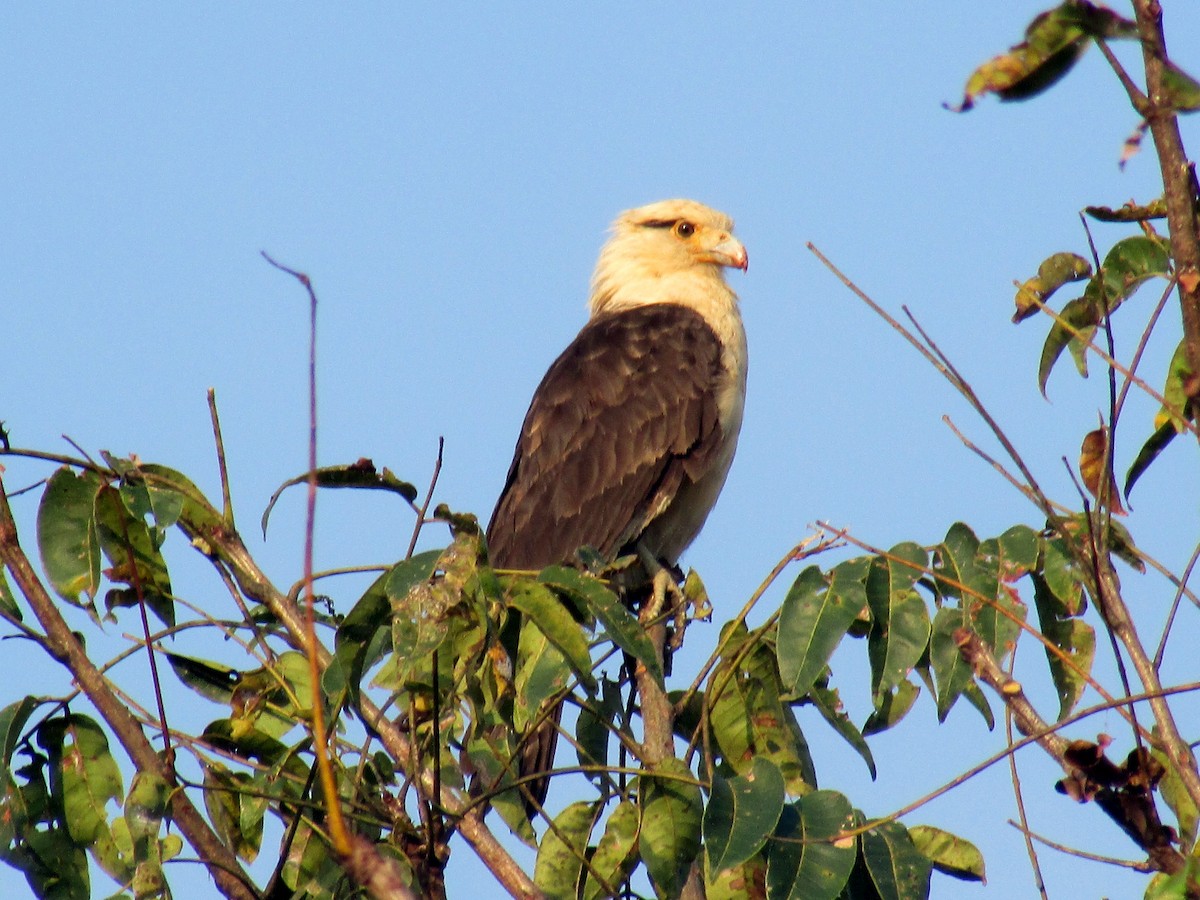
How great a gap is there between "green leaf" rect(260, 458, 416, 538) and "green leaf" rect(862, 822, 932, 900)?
1.15m

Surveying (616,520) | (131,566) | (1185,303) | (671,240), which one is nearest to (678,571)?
(616,520)

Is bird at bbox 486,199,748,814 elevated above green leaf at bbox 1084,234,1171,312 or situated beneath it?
elevated above

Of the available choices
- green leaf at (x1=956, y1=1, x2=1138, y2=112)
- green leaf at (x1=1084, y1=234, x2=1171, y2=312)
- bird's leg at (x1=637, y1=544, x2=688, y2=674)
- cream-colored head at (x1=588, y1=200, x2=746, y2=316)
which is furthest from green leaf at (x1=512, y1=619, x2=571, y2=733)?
cream-colored head at (x1=588, y1=200, x2=746, y2=316)

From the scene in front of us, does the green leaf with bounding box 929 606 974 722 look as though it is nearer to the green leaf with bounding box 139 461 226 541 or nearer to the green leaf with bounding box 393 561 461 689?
the green leaf with bounding box 393 561 461 689

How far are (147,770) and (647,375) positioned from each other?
154 inches

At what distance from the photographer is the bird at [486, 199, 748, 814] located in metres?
6.27

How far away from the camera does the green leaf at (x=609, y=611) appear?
2.59 meters

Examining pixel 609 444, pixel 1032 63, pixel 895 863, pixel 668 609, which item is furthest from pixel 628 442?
pixel 1032 63

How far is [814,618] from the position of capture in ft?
9.41

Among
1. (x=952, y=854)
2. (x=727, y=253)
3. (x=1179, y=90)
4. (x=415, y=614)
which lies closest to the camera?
(x=1179, y=90)

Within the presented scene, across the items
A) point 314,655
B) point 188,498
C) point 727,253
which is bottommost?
point 314,655

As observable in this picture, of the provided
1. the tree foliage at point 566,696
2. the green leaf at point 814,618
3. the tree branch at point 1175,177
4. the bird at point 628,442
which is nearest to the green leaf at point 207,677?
the tree foliage at point 566,696

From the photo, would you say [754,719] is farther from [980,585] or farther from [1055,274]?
[1055,274]

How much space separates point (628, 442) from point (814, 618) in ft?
11.7
